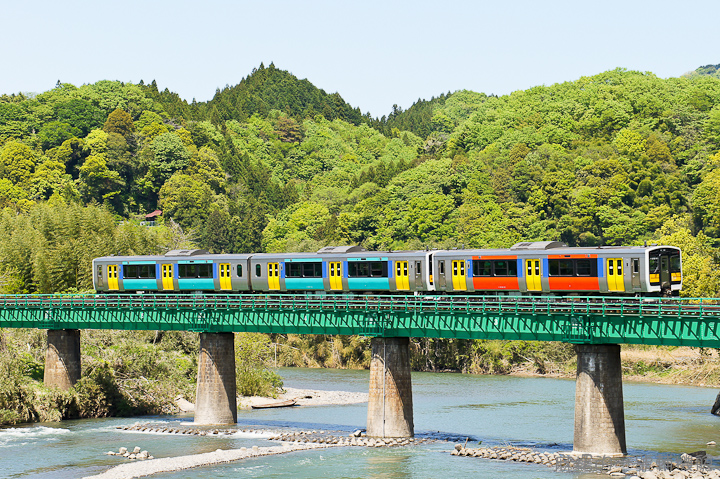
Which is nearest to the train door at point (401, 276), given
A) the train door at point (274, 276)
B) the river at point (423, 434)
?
the river at point (423, 434)

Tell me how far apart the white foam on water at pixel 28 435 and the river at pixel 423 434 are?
52mm

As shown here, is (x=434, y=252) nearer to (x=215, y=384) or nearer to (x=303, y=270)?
(x=303, y=270)

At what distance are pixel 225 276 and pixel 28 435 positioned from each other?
46.8 feet

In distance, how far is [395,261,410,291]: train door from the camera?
54.6 metres

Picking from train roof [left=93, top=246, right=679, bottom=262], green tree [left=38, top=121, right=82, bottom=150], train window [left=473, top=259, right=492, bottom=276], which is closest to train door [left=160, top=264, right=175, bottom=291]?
train roof [left=93, top=246, right=679, bottom=262]

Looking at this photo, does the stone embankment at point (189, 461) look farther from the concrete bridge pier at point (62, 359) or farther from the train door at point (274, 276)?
the concrete bridge pier at point (62, 359)

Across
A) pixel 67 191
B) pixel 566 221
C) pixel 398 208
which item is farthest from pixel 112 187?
pixel 566 221

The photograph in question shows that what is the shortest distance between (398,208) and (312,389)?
7381cm

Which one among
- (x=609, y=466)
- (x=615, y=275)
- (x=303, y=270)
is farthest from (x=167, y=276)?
(x=609, y=466)

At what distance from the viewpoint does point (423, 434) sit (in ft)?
175

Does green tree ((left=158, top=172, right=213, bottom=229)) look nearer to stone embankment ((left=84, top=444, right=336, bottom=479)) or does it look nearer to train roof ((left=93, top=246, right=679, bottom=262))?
train roof ((left=93, top=246, right=679, bottom=262))

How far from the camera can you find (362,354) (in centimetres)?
9369

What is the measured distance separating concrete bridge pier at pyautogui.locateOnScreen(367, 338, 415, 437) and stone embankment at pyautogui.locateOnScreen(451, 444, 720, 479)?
11.6ft

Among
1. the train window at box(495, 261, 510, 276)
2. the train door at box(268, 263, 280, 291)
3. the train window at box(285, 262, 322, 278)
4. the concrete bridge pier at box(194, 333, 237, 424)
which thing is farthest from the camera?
the train door at box(268, 263, 280, 291)
